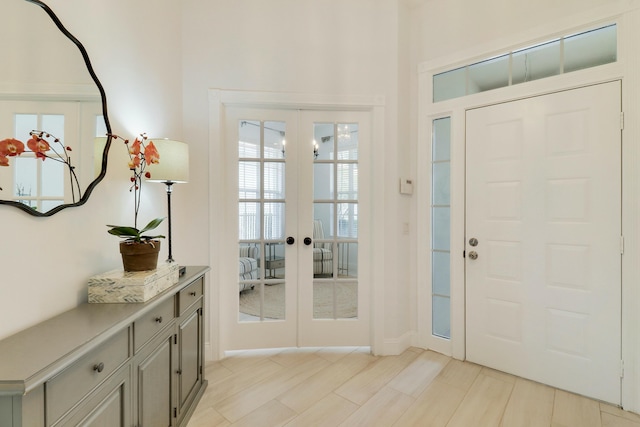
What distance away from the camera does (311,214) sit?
2.56 m

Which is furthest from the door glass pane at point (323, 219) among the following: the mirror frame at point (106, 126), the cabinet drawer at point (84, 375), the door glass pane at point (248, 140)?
the cabinet drawer at point (84, 375)

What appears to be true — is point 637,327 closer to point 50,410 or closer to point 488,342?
point 488,342

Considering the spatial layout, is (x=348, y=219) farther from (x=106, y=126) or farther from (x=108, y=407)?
(x=108, y=407)

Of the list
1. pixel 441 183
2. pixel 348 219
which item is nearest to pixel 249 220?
pixel 348 219

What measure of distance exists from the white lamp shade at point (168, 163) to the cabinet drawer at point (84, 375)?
2.97 ft

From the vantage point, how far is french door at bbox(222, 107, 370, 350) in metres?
2.51

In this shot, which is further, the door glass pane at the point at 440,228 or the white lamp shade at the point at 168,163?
the door glass pane at the point at 440,228

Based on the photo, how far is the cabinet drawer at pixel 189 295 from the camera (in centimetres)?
163

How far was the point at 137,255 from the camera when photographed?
4.69 ft

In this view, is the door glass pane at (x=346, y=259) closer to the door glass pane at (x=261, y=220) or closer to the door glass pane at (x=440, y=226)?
the door glass pane at (x=261, y=220)

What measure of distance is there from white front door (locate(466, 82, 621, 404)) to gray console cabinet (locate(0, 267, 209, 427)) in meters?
2.18

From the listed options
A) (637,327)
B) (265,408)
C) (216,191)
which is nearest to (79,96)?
(216,191)

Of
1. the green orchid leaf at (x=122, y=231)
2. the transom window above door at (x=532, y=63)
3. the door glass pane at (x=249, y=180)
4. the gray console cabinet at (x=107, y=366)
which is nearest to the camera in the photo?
the gray console cabinet at (x=107, y=366)

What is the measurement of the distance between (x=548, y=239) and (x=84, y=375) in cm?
268
